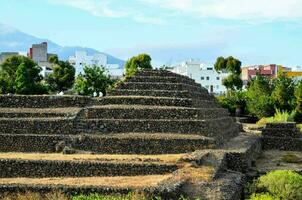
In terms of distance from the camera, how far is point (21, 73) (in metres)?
53.4

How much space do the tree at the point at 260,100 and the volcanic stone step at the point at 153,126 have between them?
28985 millimetres

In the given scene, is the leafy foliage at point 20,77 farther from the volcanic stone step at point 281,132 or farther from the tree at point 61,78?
the volcanic stone step at point 281,132

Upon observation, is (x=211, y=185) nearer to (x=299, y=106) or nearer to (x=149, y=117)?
(x=149, y=117)

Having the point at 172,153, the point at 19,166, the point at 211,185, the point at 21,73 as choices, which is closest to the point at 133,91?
the point at 172,153

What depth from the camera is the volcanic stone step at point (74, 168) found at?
20547mm

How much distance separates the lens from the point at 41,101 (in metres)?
31.1

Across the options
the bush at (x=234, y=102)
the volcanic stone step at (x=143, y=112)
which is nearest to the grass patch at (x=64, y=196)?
the volcanic stone step at (x=143, y=112)

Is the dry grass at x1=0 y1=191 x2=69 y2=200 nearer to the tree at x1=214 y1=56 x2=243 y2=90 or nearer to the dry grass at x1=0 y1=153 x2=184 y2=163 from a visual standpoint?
the dry grass at x1=0 y1=153 x2=184 y2=163

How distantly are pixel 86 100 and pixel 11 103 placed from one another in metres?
4.23

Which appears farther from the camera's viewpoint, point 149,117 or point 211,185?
point 149,117

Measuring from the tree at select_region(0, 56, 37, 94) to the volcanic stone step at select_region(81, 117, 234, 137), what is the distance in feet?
94.9

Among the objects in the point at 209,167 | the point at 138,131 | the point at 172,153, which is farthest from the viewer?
the point at 138,131

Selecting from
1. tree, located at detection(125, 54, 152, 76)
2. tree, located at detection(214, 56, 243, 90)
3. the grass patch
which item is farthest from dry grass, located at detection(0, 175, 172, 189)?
tree, located at detection(214, 56, 243, 90)

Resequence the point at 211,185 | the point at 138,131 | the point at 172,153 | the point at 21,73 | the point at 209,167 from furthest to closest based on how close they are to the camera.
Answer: the point at 21,73, the point at 138,131, the point at 172,153, the point at 209,167, the point at 211,185
